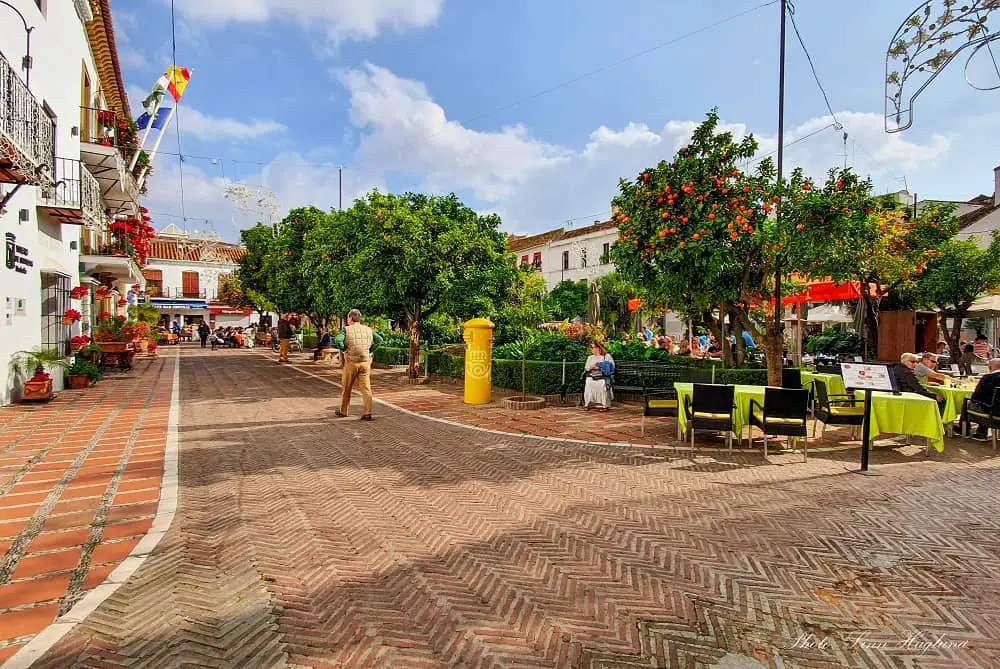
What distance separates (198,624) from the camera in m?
3.09

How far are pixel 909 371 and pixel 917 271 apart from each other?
338 inches

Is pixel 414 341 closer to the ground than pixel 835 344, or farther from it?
farther from it

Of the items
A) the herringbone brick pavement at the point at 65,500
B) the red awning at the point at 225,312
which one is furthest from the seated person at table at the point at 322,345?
the red awning at the point at 225,312

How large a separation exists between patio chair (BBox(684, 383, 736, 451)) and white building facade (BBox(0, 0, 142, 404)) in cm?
959

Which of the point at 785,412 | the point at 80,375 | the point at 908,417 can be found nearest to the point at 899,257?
the point at 908,417

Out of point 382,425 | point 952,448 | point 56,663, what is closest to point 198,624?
point 56,663

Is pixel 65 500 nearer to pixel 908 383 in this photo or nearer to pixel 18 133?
pixel 18 133

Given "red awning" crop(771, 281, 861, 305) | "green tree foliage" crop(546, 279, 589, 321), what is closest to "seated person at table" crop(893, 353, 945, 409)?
"red awning" crop(771, 281, 861, 305)

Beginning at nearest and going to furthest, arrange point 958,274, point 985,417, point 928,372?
1. point 985,417
2. point 928,372
3. point 958,274

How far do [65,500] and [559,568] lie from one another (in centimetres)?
450

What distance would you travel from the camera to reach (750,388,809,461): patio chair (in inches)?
283

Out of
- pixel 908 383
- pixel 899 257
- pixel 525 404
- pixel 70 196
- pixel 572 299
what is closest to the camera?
pixel 908 383

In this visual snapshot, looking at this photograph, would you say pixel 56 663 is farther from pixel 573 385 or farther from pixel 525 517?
pixel 573 385

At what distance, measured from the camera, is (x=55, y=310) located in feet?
42.2
